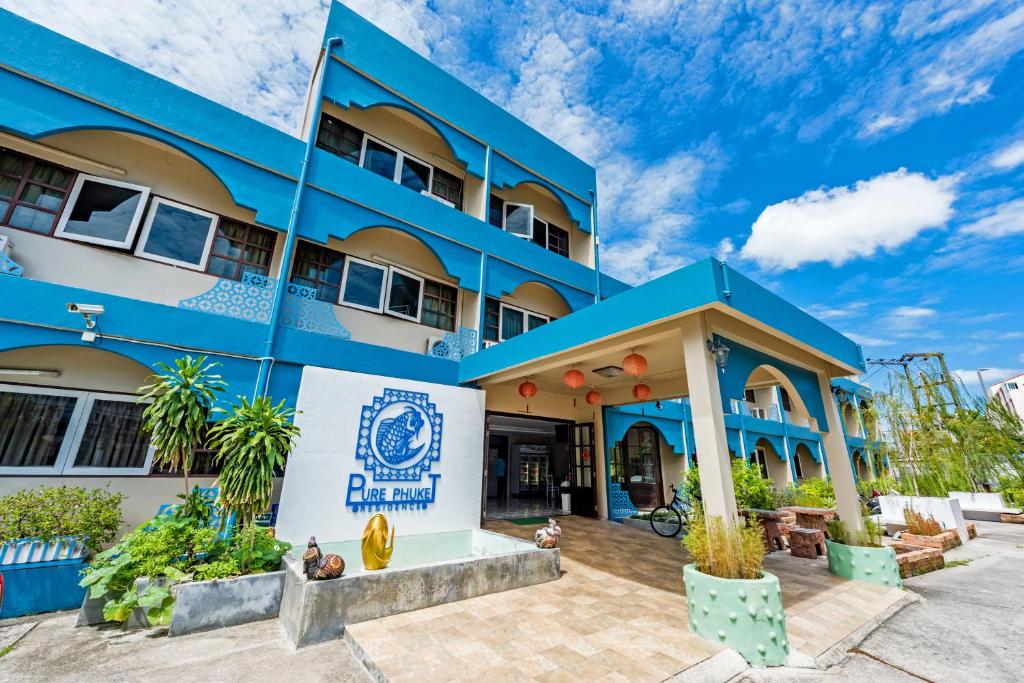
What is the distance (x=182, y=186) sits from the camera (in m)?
6.36

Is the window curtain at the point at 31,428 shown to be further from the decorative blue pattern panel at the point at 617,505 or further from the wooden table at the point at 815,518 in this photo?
the wooden table at the point at 815,518

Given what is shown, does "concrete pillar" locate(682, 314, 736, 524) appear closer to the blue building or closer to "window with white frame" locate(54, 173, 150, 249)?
the blue building

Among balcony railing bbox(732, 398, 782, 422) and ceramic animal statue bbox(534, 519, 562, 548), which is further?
balcony railing bbox(732, 398, 782, 422)

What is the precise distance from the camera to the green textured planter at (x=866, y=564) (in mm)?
5195

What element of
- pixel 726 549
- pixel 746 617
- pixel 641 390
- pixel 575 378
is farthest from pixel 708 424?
pixel 641 390

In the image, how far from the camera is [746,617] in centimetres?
327

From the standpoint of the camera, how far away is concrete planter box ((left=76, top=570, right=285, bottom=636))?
3648mm

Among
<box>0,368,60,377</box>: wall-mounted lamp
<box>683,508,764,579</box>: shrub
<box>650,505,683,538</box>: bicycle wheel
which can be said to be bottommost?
<box>650,505,683,538</box>: bicycle wheel

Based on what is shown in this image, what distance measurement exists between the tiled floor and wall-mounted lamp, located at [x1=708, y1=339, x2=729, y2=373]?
258 cm

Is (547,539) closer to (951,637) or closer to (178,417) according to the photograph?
(951,637)

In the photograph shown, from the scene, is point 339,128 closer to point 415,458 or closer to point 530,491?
point 415,458

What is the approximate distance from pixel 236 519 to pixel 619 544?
19.9 ft

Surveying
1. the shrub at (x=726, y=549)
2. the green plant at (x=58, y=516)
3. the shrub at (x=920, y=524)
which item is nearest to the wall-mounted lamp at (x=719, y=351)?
the shrub at (x=726, y=549)

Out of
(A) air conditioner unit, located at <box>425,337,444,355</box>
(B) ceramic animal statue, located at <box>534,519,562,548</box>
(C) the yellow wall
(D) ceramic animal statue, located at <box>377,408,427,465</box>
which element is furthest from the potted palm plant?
(C) the yellow wall
